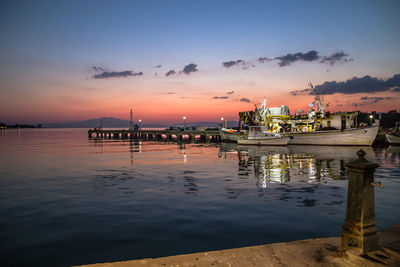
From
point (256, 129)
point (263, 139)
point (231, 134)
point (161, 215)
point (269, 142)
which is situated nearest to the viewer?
point (161, 215)

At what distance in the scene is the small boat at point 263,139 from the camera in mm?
47219

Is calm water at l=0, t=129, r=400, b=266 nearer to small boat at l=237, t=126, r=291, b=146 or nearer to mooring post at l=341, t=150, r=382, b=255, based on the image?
mooring post at l=341, t=150, r=382, b=255

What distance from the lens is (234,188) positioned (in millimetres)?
14336

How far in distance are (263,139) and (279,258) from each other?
45415 millimetres

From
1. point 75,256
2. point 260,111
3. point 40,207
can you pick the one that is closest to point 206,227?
point 75,256

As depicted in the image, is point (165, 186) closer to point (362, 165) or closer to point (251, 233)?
point (251, 233)

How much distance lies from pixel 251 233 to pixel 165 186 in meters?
8.05

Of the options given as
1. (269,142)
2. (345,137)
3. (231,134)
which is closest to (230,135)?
(231,134)

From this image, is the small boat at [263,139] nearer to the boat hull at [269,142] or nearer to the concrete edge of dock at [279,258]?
the boat hull at [269,142]

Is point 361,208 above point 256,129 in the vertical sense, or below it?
below

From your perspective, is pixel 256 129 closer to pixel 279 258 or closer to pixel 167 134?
pixel 167 134

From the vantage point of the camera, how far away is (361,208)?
15.6ft

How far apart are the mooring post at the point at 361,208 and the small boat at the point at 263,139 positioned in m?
43.6

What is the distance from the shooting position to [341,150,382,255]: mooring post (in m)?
4.72
